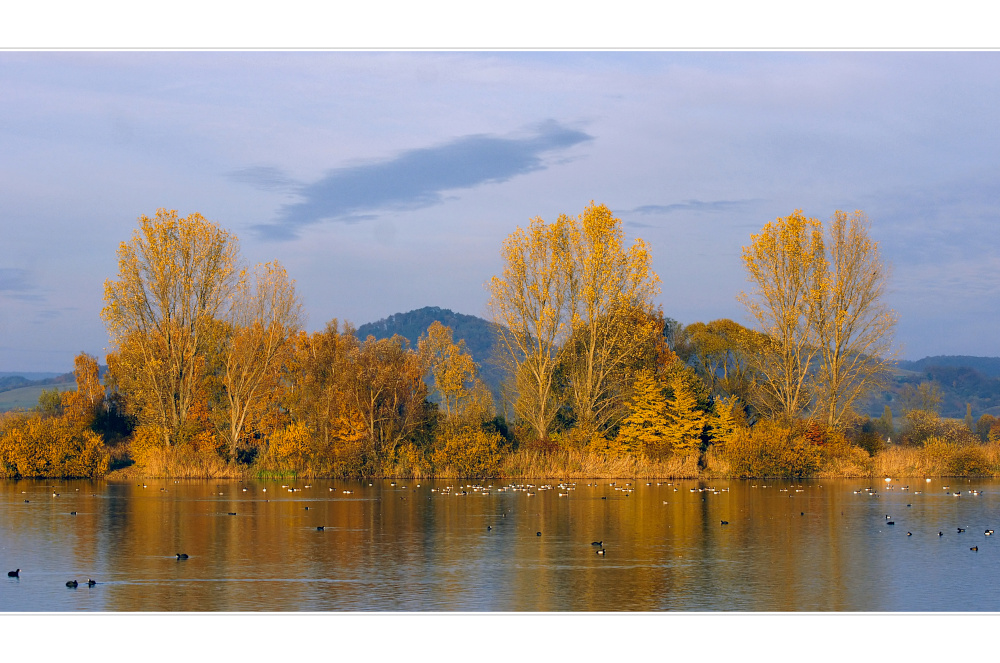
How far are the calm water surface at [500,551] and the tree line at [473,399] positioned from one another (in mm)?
10304

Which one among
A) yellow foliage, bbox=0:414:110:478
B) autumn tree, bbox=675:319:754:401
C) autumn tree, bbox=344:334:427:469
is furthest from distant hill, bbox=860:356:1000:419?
yellow foliage, bbox=0:414:110:478

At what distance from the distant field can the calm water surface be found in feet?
310

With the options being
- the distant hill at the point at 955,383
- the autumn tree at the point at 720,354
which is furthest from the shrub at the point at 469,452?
the distant hill at the point at 955,383

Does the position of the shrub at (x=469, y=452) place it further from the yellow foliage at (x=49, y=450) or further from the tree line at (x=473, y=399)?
the yellow foliage at (x=49, y=450)

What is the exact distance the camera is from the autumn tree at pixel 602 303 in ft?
166

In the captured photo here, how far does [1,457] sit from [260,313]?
14775 millimetres

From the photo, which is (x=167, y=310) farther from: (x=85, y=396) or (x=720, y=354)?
(x=720, y=354)

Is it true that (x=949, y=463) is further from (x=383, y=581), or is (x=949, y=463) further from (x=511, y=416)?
(x=383, y=581)

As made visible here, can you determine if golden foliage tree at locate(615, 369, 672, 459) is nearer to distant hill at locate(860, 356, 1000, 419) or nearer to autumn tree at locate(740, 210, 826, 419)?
autumn tree at locate(740, 210, 826, 419)

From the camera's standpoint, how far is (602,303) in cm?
5097

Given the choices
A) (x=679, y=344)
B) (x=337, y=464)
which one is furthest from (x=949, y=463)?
(x=337, y=464)

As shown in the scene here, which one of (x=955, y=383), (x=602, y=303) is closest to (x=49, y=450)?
(x=602, y=303)

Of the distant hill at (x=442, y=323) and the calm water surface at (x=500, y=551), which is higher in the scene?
the distant hill at (x=442, y=323)

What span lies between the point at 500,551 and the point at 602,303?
1181 inches
